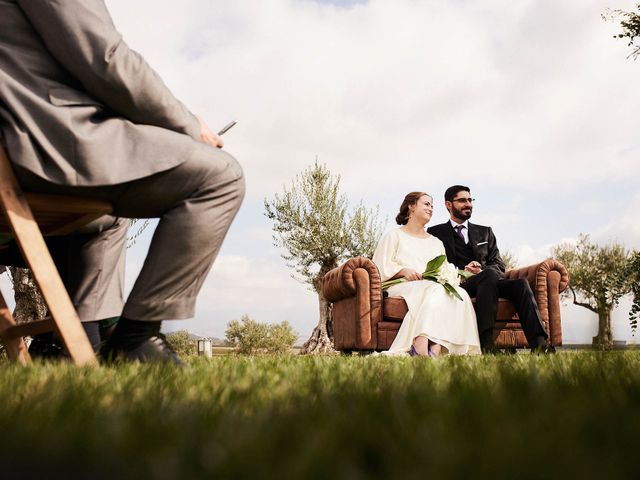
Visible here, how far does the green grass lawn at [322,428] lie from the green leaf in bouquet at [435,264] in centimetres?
507

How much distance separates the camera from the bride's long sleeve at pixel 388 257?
293 inches

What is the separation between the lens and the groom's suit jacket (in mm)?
8102

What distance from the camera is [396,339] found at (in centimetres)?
676

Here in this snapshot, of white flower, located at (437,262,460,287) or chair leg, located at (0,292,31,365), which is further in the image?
white flower, located at (437,262,460,287)

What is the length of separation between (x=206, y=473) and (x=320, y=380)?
1077 millimetres

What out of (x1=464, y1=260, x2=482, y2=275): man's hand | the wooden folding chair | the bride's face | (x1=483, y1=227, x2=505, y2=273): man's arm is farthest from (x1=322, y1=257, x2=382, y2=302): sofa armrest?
the wooden folding chair

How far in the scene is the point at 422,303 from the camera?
666 cm

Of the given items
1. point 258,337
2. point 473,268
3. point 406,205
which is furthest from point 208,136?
point 258,337

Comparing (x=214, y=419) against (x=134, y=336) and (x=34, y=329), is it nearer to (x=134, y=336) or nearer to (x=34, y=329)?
(x=134, y=336)

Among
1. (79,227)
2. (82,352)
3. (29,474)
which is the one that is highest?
(79,227)

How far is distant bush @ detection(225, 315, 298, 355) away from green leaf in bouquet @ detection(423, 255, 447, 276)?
12041 millimetres

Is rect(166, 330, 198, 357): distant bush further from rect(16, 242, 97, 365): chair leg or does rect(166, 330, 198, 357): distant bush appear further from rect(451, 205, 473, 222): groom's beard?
rect(16, 242, 97, 365): chair leg

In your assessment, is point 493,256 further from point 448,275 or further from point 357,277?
point 357,277

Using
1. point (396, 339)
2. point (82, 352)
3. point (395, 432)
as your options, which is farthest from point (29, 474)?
point (396, 339)
